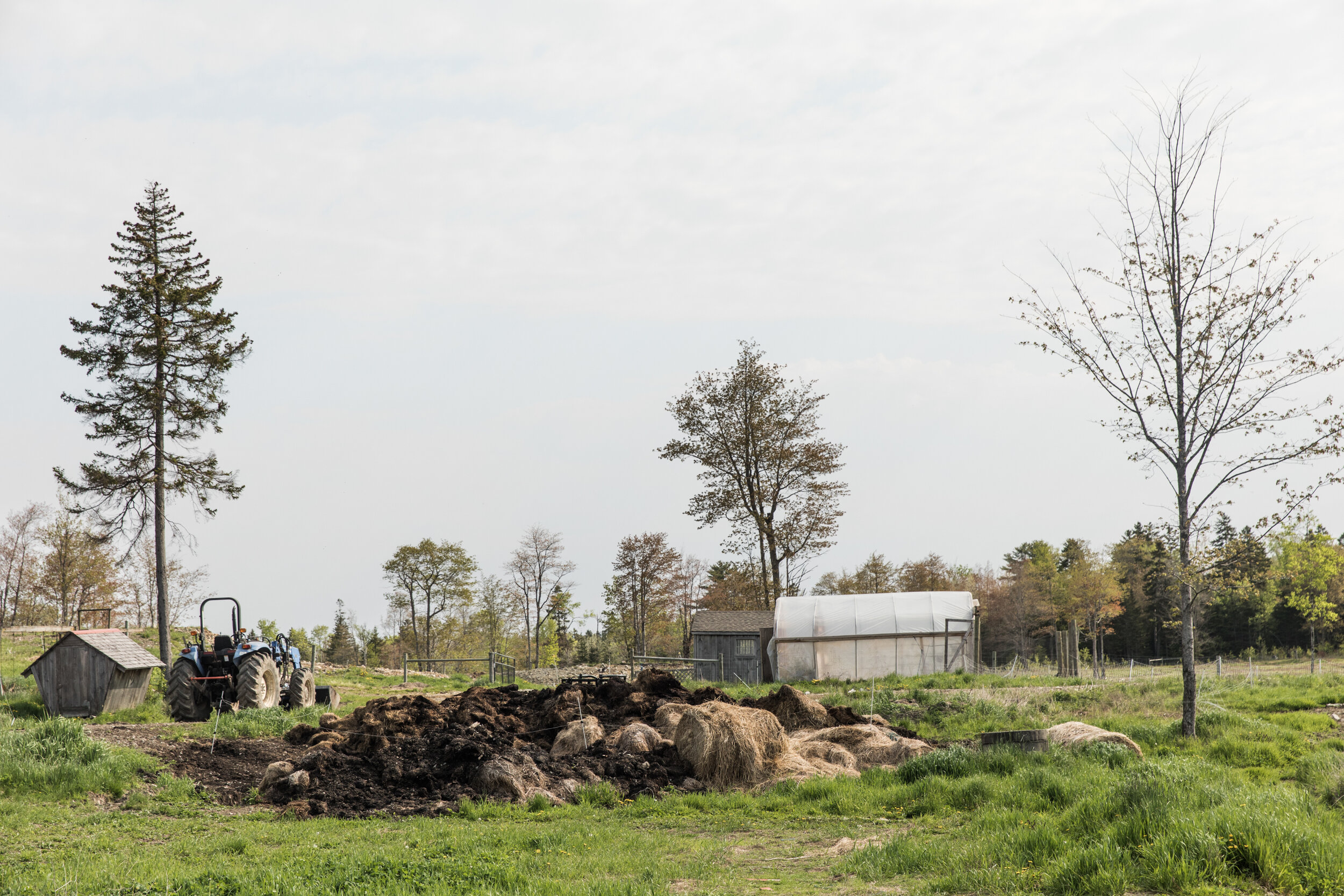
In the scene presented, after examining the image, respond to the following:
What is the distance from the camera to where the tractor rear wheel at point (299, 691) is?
21.0m

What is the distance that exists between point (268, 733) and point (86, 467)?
1595cm

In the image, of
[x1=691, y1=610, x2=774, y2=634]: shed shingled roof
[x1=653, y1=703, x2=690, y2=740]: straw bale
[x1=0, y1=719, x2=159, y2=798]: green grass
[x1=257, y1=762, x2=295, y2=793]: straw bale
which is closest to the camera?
[x1=0, y1=719, x2=159, y2=798]: green grass

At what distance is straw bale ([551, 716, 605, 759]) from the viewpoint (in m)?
14.9

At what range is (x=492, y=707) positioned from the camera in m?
17.9

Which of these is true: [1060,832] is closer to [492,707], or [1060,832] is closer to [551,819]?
[551,819]

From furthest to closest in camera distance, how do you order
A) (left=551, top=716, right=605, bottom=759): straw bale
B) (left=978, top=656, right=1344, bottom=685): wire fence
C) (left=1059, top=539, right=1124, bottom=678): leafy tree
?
(left=1059, top=539, right=1124, bottom=678): leafy tree, (left=978, top=656, right=1344, bottom=685): wire fence, (left=551, top=716, right=605, bottom=759): straw bale

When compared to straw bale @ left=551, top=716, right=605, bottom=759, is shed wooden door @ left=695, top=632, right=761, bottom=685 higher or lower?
lower

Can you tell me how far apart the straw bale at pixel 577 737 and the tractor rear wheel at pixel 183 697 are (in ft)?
26.4

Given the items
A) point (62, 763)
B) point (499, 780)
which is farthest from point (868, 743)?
point (62, 763)

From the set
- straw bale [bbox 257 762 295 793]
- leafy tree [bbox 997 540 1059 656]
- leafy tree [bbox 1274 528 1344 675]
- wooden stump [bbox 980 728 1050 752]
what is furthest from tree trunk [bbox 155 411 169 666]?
leafy tree [bbox 997 540 1059 656]

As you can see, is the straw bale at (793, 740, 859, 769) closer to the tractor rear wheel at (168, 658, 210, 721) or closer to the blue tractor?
the blue tractor

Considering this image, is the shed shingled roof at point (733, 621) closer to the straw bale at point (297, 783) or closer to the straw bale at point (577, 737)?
the straw bale at point (577, 737)

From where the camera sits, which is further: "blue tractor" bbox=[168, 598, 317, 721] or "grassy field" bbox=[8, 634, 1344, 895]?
"blue tractor" bbox=[168, 598, 317, 721]

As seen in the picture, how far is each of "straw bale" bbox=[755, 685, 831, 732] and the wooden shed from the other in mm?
17180
